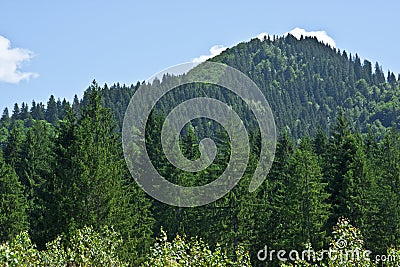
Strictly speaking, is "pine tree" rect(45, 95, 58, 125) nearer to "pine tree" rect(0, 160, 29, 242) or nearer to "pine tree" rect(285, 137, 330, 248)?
"pine tree" rect(0, 160, 29, 242)

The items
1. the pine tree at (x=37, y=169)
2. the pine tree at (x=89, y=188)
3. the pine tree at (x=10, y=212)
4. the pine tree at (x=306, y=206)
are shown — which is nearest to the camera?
the pine tree at (x=89, y=188)

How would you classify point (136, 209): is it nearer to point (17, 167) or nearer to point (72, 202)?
point (72, 202)

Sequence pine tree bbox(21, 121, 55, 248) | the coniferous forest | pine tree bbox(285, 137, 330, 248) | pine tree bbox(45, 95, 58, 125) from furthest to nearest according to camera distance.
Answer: pine tree bbox(45, 95, 58, 125), pine tree bbox(285, 137, 330, 248), pine tree bbox(21, 121, 55, 248), the coniferous forest

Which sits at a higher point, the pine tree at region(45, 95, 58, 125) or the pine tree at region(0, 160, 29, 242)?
the pine tree at region(45, 95, 58, 125)

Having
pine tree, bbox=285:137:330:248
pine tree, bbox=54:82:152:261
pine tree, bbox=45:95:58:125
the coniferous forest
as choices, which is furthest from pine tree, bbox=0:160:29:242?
pine tree, bbox=45:95:58:125

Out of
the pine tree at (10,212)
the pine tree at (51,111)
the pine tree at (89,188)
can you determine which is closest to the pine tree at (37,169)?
the pine tree at (10,212)

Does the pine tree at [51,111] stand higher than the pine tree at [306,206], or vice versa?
the pine tree at [51,111]

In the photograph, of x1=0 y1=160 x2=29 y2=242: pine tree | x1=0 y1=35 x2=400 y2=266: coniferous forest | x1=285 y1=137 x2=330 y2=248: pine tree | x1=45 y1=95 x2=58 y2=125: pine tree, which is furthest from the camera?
x1=45 y1=95 x2=58 y2=125: pine tree

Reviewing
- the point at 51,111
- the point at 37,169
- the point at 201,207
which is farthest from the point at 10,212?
the point at 51,111

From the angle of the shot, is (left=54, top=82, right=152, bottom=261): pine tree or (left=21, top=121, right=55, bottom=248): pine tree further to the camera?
(left=21, top=121, right=55, bottom=248): pine tree

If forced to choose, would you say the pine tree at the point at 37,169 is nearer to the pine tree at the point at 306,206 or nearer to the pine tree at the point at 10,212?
the pine tree at the point at 10,212

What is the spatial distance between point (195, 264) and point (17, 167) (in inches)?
1779

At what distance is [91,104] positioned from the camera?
1282 inches

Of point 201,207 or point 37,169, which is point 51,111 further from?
point 201,207
